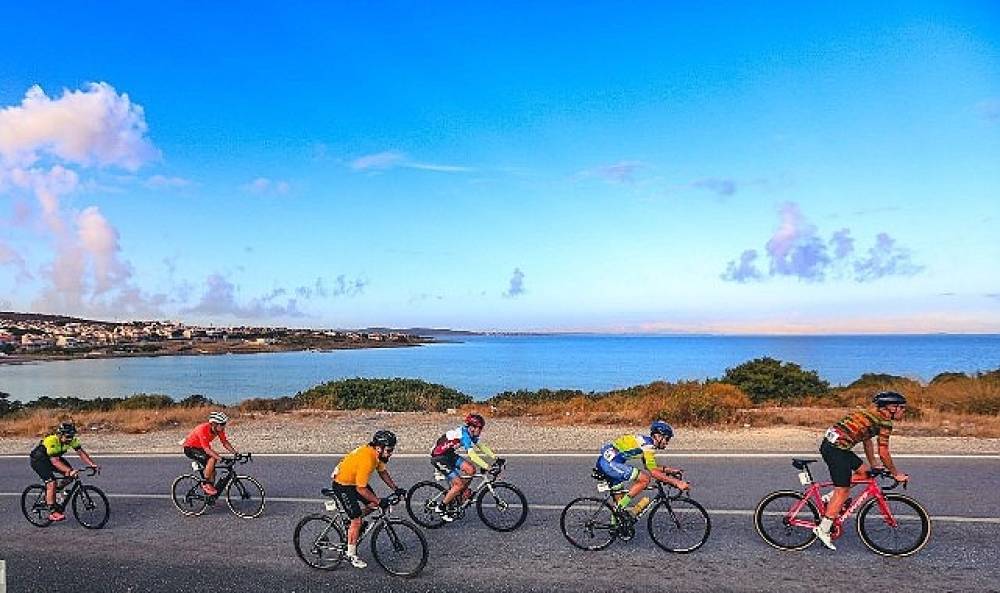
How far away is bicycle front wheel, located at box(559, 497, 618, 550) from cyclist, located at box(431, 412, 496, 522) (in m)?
1.34

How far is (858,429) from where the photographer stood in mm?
7465

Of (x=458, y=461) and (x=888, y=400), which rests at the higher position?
(x=888, y=400)

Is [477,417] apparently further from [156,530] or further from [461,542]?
[156,530]

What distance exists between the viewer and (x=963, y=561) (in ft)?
23.1

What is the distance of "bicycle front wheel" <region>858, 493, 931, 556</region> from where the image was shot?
728 cm

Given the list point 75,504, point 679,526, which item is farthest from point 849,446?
point 75,504

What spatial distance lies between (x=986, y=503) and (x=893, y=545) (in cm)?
307

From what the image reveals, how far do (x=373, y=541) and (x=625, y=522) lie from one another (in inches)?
114

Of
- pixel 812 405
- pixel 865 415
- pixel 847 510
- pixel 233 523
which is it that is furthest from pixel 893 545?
pixel 812 405

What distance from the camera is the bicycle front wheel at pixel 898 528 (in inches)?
287

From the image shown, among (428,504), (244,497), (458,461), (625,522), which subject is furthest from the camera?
(244,497)

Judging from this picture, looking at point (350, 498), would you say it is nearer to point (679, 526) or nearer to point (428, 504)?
point (428, 504)

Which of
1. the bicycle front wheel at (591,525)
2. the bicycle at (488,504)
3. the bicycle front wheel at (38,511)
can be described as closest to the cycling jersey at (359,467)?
the bicycle at (488,504)

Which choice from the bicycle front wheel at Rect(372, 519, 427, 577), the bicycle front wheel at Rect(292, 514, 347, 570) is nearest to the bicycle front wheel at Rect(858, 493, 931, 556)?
the bicycle front wheel at Rect(372, 519, 427, 577)
